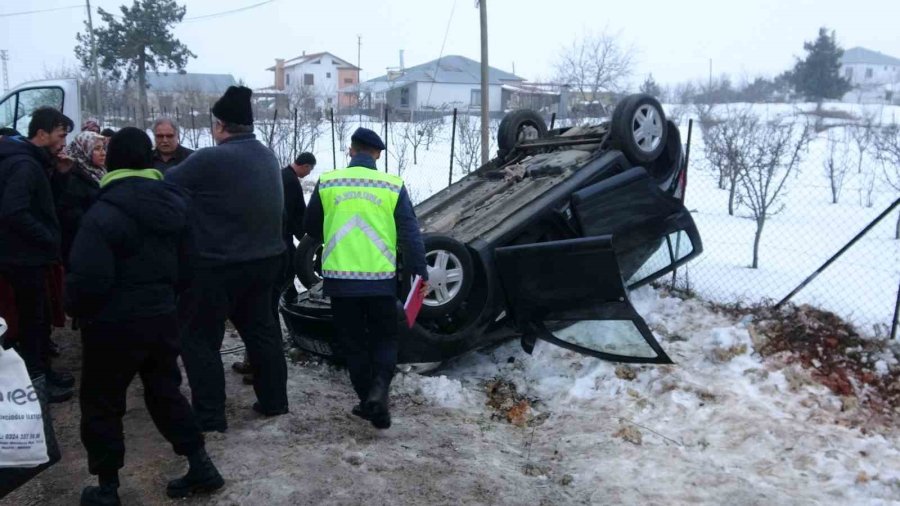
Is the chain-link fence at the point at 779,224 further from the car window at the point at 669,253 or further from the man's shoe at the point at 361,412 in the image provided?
the man's shoe at the point at 361,412

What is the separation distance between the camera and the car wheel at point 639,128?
5852 millimetres

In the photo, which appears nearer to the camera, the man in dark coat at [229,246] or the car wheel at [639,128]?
the man in dark coat at [229,246]

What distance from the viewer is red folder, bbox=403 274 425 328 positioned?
4312 millimetres

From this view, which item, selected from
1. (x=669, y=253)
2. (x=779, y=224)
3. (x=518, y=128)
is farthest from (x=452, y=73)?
(x=669, y=253)

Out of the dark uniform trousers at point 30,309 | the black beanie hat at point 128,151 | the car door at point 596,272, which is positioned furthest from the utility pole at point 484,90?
the black beanie hat at point 128,151

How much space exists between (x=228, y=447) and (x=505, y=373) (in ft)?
6.99

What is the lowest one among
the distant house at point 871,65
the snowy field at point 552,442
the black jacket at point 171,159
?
the snowy field at point 552,442

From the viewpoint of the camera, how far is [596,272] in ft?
14.6

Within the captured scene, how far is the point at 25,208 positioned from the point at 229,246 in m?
1.32

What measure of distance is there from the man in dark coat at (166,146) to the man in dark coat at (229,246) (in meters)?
1.34

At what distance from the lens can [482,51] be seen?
13.4m

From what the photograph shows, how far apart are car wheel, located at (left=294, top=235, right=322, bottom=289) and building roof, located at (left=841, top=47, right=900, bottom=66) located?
104804 millimetres

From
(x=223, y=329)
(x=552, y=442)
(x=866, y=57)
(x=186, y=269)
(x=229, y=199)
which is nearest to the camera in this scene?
(x=186, y=269)

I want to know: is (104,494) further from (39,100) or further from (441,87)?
(441,87)
